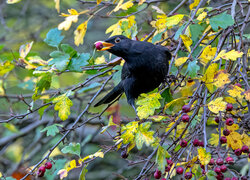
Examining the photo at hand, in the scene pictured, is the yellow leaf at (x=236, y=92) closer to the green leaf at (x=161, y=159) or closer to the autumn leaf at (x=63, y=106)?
the green leaf at (x=161, y=159)

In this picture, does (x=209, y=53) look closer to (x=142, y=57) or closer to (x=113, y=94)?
(x=142, y=57)

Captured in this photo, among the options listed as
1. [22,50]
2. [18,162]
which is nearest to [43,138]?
[18,162]

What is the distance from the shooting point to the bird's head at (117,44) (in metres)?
3.01

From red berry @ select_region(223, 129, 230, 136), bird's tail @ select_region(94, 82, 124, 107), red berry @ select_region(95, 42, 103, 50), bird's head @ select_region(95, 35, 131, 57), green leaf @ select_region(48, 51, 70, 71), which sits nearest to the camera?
red berry @ select_region(223, 129, 230, 136)

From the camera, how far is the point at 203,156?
1942 millimetres

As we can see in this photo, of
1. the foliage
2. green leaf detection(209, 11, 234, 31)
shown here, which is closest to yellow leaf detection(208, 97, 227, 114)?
the foliage

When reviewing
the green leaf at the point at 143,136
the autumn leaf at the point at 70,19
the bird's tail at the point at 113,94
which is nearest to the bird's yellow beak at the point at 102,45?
the autumn leaf at the point at 70,19

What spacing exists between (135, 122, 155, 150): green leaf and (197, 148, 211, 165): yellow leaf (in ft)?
0.87

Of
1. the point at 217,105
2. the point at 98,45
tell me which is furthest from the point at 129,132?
the point at 98,45

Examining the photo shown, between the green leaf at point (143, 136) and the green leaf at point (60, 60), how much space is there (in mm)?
939

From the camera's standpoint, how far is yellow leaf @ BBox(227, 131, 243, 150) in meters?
2.19

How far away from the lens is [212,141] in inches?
112

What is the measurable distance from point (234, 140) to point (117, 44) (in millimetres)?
1305

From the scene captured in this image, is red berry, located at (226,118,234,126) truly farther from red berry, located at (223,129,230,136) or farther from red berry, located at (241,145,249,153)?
red berry, located at (241,145,249,153)
